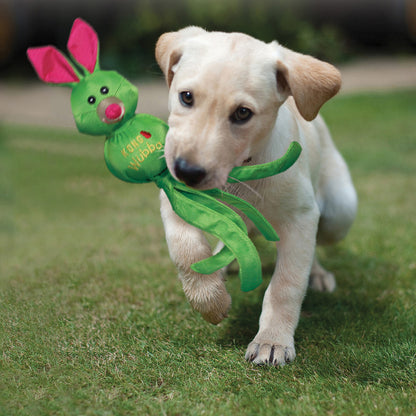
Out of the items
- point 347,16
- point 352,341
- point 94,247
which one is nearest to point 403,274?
point 352,341

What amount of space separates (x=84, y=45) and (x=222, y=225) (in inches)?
52.5

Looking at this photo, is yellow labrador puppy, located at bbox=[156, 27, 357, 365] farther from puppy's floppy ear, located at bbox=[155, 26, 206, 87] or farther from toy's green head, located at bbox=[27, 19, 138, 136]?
toy's green head, located at bbox=[27, 19, 138, 136]

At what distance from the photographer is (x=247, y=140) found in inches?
115

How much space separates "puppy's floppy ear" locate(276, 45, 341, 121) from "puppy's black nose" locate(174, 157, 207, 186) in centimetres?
72

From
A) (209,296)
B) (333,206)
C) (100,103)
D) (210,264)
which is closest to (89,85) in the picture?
(100,103)

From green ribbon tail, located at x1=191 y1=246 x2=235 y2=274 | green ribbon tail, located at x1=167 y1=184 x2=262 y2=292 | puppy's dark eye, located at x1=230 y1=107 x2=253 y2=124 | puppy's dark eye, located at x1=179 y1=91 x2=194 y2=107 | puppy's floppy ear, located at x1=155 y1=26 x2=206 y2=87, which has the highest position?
puppy's floppy ear, located at x1=155 y1=26 x2=206 y2=87

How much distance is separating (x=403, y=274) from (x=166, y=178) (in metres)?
2.39

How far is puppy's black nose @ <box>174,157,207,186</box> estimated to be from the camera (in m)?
2.68

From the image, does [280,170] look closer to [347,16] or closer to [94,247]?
[94,247]

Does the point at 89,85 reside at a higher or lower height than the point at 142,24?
higher

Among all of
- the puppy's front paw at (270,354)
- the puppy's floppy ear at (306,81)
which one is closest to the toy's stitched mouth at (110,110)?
the puppy's floppy ear at (306,81)

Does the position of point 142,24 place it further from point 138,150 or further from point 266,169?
point 266,169

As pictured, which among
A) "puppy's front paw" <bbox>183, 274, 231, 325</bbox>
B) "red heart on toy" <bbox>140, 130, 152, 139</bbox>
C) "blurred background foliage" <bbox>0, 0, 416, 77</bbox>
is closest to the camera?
"puppy's front paw" <bbox>183, 274, 231, 325</bbox>

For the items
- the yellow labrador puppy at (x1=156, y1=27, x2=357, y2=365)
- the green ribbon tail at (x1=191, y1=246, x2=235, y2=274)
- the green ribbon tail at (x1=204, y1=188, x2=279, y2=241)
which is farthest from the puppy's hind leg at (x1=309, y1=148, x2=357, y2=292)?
the green ribbon tail at (x1=191, y1=246, x2=235, y2=274)
